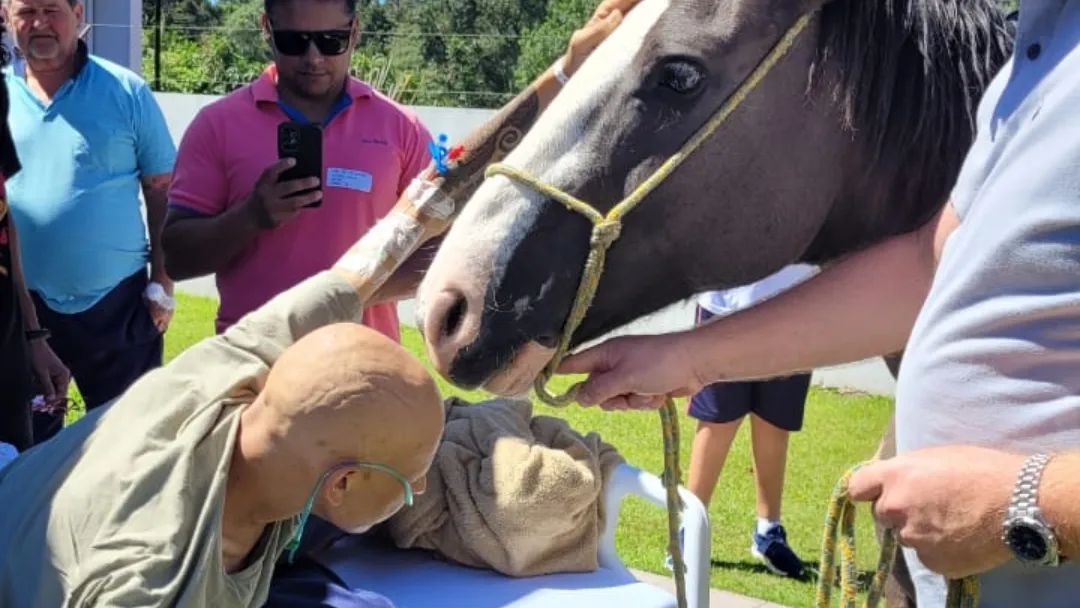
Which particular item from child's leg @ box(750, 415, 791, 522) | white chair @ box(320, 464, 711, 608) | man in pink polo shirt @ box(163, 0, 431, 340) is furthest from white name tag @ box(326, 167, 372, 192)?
child's leg @ box(750, 415, 791, 522)

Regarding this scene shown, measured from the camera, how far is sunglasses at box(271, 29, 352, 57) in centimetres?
288

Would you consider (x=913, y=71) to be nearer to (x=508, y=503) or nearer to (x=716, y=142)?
(x=716, y=142)

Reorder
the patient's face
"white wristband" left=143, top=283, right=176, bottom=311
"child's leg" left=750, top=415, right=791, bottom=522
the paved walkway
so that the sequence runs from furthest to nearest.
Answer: "child's leg" left=750, top=415, right=791, bottom=522, "white wristband" left=143, top=283, right=176, bottom=311, the paved walkway, the patient's face

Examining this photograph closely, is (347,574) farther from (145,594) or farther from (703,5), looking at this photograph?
(703,5)

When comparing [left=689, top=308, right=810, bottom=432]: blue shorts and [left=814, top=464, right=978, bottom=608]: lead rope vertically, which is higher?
[left=814, top=464, right=978, bottom=608]: lead rope

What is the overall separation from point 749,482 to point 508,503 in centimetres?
289

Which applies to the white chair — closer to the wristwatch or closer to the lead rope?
the lead rope

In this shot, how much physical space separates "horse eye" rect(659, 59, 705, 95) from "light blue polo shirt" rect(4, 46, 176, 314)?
268cm

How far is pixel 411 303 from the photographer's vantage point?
7863 millimetres

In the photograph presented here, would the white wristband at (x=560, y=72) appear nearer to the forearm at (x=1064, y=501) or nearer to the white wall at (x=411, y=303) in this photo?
the forearm at (x=1064, y=501)

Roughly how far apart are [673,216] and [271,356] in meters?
0.63

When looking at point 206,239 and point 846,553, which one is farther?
point 206,239

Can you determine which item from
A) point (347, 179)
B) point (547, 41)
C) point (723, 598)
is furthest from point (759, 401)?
point (547, 41)

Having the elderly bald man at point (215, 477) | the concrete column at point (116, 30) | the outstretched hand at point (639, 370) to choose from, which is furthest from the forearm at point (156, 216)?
the concrete column at point (116, 30)
